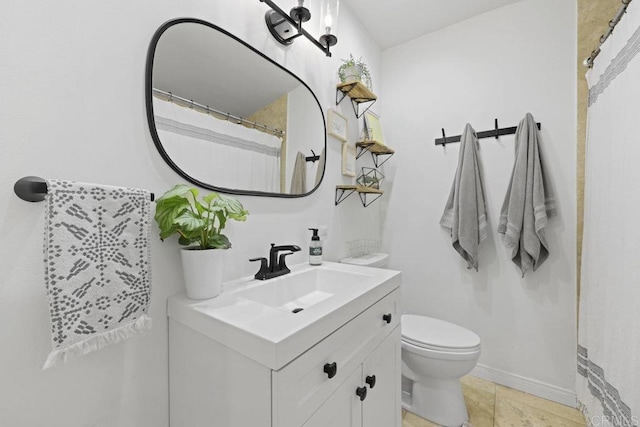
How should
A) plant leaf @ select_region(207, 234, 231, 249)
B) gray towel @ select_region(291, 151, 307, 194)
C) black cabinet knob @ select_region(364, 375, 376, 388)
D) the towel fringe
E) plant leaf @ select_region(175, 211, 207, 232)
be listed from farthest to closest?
1. gray towel @ select_region(291, 151, 307, 194)
2. black cabinet knob @ select_region(364, 375, 376, 388)
3. plant leaf @ select_region(207, 234, 231, 249)
4. plant leaf @ select_region(175, 211, 207, 232)
5. the towel fringe

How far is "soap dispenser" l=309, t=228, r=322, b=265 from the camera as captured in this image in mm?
1345

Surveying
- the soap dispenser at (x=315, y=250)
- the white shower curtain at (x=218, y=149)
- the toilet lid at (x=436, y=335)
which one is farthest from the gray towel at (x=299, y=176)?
the toilet lid at (x=436, y=335)

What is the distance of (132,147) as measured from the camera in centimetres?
77

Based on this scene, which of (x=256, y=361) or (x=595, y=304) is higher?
(x=256, y=361)

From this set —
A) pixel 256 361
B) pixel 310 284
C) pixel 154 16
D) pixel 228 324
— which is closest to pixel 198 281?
pixel 228 324

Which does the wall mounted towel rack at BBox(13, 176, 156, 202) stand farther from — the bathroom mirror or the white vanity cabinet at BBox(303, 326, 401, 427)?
the white vanity cabinet at BBox(303, 326, 401, 427)

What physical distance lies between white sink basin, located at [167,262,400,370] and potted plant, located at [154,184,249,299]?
0.06 m

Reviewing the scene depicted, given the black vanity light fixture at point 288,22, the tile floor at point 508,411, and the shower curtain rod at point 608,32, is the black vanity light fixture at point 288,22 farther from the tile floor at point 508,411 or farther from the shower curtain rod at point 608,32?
the tile floor at point 508,411

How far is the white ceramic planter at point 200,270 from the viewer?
0.78 meters

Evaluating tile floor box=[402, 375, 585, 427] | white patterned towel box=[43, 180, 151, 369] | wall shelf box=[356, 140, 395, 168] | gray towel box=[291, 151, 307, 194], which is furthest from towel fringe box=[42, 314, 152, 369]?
wall shelf box=[356, 140, 395, 168]

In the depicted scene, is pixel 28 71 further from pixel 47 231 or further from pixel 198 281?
pixel 198 281

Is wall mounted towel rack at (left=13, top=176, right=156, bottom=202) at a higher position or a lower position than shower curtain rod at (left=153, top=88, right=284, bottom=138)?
lower

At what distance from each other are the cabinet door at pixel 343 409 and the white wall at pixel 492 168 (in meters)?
1.36

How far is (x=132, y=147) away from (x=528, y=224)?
205cm
